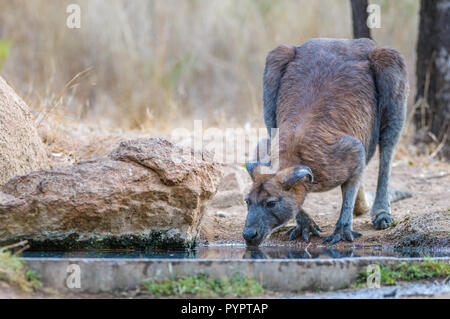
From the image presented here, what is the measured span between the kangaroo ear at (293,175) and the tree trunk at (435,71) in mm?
5172

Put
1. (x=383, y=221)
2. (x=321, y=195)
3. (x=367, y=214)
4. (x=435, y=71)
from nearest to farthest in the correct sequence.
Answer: (x=383, y=221)
(x=367, y=214)
(x=321, y=195)
(x=435, y=71)

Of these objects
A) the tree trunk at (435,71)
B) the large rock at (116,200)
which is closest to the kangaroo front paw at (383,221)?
the large rock at (116,200)

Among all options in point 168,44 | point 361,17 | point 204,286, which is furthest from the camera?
point 168,44

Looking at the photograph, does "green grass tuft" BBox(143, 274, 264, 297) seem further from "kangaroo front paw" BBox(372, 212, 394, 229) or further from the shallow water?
"kangaroo front paw" BBox(372, 212, 394, 229)

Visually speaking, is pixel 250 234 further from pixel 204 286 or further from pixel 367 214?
pixel 367 214

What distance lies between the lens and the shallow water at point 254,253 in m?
4.96

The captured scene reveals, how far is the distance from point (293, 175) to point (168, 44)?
11337 millimetres

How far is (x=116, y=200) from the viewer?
17.1ft

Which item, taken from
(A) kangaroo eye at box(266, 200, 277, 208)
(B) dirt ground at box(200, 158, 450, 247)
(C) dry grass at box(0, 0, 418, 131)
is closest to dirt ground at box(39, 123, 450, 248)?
(B) dirt ground at box(200, 158, 450, 247)

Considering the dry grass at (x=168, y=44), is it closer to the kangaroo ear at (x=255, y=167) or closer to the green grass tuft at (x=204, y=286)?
the kangaroo ear at (x=255, y=167)

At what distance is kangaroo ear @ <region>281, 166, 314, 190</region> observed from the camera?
5.38 metres

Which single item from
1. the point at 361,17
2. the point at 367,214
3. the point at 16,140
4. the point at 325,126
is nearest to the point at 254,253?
the point at 325,126
